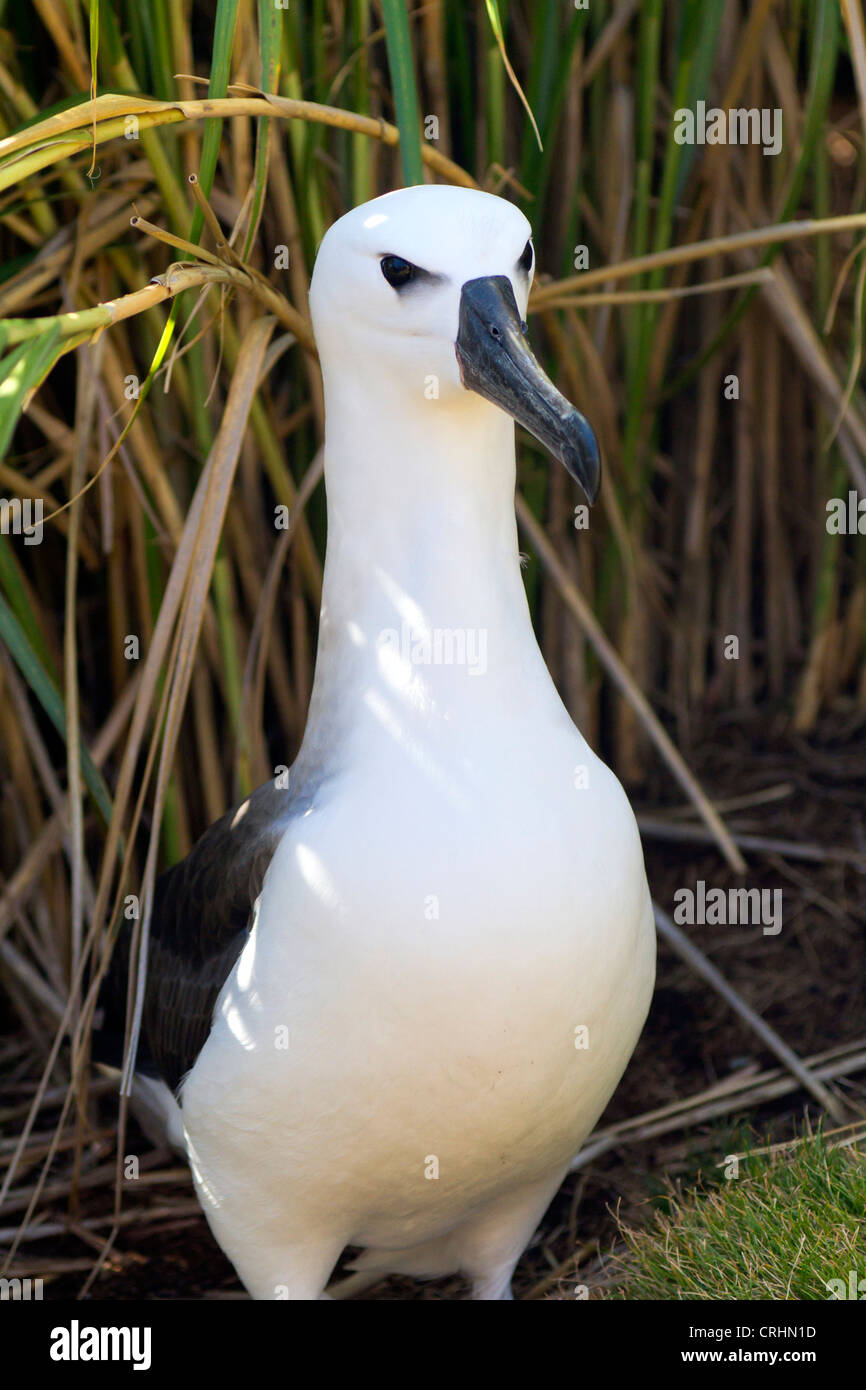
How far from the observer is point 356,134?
2938 mm

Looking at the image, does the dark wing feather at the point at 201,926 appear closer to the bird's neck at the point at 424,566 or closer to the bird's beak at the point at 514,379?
the bird's neck at the point at 424,566

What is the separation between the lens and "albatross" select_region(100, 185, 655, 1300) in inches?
83.6

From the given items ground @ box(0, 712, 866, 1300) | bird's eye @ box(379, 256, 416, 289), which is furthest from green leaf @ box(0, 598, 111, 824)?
ground @ box(0, 712, 866, 1300)

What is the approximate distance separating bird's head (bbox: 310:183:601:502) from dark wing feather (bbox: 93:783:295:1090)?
2.11 feet

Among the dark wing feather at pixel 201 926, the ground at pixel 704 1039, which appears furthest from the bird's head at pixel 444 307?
the ground at pixel 704 1039

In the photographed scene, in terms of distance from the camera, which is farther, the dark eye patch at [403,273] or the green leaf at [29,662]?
the green leaf at [29,662]

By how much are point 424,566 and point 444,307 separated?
0.35 m

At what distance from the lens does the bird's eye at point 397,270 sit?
→ 7.00 feet

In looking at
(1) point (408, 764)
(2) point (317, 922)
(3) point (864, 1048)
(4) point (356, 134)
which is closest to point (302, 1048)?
(2) point (317, 922)

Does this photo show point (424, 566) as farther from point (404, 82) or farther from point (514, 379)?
point (404, 82)

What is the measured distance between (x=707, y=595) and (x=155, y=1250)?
2041 mm

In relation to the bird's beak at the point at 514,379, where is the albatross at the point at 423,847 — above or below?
below

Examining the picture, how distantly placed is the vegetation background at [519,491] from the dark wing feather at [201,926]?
120 millimetres

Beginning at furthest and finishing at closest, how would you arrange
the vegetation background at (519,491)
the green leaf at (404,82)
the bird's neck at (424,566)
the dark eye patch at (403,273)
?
the vegetation background at (519,491), the green leaf at (404,82), the bird's neck at (424,566), the dark eye patch at (403,273)
